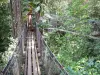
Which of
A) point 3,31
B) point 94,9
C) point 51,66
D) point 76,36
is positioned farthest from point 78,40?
point 51,66

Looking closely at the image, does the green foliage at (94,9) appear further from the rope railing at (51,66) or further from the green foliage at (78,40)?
the rope railing at (51,66)

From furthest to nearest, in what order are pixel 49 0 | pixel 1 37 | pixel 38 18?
pixel 38 18 → pixel 49 0 → pixel 1 37

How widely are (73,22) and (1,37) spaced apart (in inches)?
123

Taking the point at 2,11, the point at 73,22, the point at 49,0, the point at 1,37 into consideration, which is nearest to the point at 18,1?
the point at 2,11

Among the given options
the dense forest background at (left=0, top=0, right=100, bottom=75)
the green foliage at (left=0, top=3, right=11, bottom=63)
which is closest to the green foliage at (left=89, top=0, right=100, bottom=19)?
the dense forest background at (left=0, top=0, right=100, bottom=75)

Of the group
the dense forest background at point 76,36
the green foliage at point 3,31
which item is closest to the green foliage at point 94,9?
the dense forest background at point 76,36

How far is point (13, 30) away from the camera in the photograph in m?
9.43

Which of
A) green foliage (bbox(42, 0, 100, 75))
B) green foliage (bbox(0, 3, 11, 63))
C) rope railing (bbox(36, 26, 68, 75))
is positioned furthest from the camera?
green foliage (bbox(0, 3, 11, 63))

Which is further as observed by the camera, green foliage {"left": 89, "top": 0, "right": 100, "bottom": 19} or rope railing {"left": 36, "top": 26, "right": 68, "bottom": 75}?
green foliage {"left": 89, "top": 0, "right": 100, "bottom": 19}

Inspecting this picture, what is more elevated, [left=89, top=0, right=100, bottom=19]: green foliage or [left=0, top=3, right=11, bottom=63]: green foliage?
[left=89, top=0, right=100, bottom=19]: green foliage

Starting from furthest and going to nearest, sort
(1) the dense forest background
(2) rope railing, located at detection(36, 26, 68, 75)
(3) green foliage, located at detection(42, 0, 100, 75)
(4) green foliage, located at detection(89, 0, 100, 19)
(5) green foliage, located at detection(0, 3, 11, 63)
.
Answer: (5) green foliage, located at detection(0, 3, 11, 63) < (4) green foliage, located at detection(89, 0, 100, 19) < (1) the dense forest background < (3) green foliage, located at detection(42, 0, 100, 75) < (2) rope railing, located at detection(36, 26, 68, 75)

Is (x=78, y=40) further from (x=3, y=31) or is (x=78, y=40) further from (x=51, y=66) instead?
(x=51, y=66)

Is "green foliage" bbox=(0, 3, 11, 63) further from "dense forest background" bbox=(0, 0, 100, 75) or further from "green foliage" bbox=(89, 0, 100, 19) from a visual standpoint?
"green foliage" bbox=(89, 0, 100, 19)

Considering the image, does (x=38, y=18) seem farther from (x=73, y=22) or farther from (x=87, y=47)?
(x=87, y=47)
